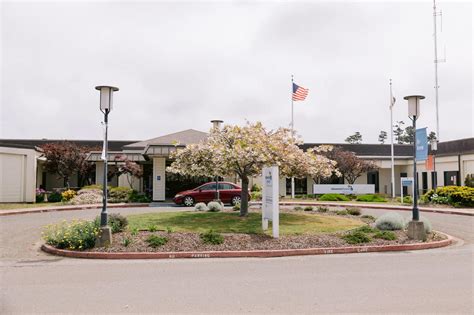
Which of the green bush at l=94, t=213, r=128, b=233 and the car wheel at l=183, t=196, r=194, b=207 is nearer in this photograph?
the green bush at l=94, t=213, r=128, b=233

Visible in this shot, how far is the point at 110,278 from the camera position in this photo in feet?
27.6

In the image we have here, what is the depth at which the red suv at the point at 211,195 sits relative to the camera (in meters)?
24.7

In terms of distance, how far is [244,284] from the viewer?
7848 mm

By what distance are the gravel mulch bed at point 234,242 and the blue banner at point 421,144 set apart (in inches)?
99.4

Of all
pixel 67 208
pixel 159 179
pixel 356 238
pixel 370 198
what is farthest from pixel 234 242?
pixel 370 198

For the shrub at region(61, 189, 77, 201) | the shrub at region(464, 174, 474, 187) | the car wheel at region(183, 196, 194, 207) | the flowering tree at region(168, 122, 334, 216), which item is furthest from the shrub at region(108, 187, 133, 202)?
the shrub at region(464, 174, 474, 187)

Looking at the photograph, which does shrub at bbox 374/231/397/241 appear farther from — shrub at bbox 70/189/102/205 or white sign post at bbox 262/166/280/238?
shrub at bbox 70/189/102/205

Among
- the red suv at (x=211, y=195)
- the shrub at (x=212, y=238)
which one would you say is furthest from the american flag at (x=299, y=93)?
the shrub at (x=212, y=238)

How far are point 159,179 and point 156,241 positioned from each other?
18074 millimetres

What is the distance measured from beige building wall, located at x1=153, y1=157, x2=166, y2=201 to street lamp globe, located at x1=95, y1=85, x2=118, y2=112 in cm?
1721

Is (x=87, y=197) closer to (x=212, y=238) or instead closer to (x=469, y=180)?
(x=212, y=238)

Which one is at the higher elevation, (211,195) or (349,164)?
(349,164)

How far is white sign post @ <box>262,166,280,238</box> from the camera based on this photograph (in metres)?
12.4

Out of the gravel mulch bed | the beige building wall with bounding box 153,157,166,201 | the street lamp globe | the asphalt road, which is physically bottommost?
the asphalt road
